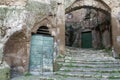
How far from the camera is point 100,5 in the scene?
32.8ft

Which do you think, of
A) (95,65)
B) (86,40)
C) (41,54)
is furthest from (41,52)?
(86,40)

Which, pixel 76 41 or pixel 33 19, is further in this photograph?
pixel 76 41

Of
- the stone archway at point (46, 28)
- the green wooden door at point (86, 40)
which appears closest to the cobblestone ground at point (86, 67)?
the stone archway at point (46, 28)

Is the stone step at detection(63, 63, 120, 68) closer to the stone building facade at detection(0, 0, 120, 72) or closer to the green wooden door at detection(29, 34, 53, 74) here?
the green wooden door at detection(29, 34, 53, 74)

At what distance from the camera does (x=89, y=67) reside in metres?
7.82

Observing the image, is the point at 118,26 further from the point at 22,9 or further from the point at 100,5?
the point at 22,9

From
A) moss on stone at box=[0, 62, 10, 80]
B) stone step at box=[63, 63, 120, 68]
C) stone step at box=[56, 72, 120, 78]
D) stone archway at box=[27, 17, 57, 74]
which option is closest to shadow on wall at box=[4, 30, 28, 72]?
stone archway at box=[27, 17, 57, 74]

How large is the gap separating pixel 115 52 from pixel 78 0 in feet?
11.3

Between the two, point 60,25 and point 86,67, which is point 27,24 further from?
point 86,67

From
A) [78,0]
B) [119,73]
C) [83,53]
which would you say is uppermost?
[78,0]

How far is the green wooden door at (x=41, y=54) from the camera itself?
26.7ft

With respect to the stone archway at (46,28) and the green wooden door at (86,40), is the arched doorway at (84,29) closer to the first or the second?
the green wooden door at (86,40)

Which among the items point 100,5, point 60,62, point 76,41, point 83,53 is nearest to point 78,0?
point 100,5

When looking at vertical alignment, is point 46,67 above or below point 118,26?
below
